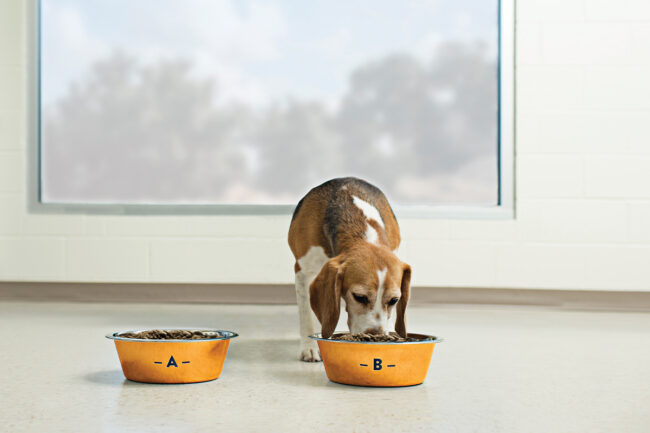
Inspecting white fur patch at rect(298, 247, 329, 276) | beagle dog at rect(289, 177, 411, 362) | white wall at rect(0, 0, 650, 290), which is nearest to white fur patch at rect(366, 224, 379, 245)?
beagle dog at rect(289, 177, 411, 362)

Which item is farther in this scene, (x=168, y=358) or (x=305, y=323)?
(x=305, y=323)

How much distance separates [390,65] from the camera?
4738mm

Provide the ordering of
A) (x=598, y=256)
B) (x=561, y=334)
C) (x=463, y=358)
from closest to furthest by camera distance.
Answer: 1. (x=463, y=358)
2. (x=561, y=334)
3. (x=598, y=256)

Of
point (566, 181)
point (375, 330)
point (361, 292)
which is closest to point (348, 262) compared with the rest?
point (361, 292)

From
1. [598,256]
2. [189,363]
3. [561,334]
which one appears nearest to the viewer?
[189,363]

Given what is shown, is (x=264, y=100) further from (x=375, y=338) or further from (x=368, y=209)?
(x=375, y=338)

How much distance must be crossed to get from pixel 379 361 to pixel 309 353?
0.55 m

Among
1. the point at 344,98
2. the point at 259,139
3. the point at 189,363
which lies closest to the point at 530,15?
the point at 344,98

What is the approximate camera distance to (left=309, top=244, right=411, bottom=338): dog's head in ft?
7.24

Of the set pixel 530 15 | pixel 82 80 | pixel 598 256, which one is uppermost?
pixel 530 15

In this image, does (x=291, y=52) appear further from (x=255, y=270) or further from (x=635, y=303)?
(x=635, y=303)

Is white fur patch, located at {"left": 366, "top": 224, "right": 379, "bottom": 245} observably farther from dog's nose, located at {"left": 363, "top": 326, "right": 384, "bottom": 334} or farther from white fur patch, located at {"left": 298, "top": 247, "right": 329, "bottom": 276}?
dog's nose, located at {"left": 363, "top": 326, "right": 384, "bottom": 334}

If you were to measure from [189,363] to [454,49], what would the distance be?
128 inches

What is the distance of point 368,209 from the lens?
2.72 m
